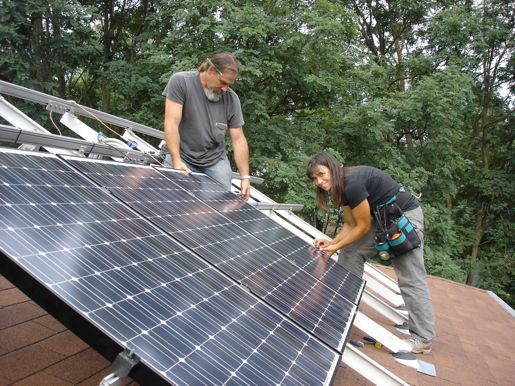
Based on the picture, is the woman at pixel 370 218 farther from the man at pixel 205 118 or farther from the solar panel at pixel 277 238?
the man at pixel 205 118

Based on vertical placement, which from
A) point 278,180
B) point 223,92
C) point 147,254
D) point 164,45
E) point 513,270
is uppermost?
point 164,45

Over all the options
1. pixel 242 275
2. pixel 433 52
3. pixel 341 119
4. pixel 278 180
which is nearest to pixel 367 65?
pixel 341 119

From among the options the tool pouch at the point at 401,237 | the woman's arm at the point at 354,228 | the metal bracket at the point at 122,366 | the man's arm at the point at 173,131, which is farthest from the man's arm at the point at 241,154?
the metal bracket at the point at 122,366

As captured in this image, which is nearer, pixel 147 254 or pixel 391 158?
pixel 147 254

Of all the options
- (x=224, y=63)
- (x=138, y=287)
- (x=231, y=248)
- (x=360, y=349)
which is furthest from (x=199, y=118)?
(x=138, y=287)

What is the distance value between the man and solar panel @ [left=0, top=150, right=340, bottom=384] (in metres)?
1.86

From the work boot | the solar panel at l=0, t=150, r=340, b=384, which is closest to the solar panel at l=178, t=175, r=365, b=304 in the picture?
the work boot

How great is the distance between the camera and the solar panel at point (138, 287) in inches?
57.8

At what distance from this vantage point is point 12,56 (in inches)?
436

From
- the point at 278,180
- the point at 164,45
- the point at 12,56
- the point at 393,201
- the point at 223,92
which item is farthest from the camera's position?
the point at 164,45

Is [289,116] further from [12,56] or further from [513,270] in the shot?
[513,270]

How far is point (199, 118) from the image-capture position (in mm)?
4398

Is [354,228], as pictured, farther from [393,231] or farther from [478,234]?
[478,234]

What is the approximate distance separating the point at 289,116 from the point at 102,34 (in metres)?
6.45
